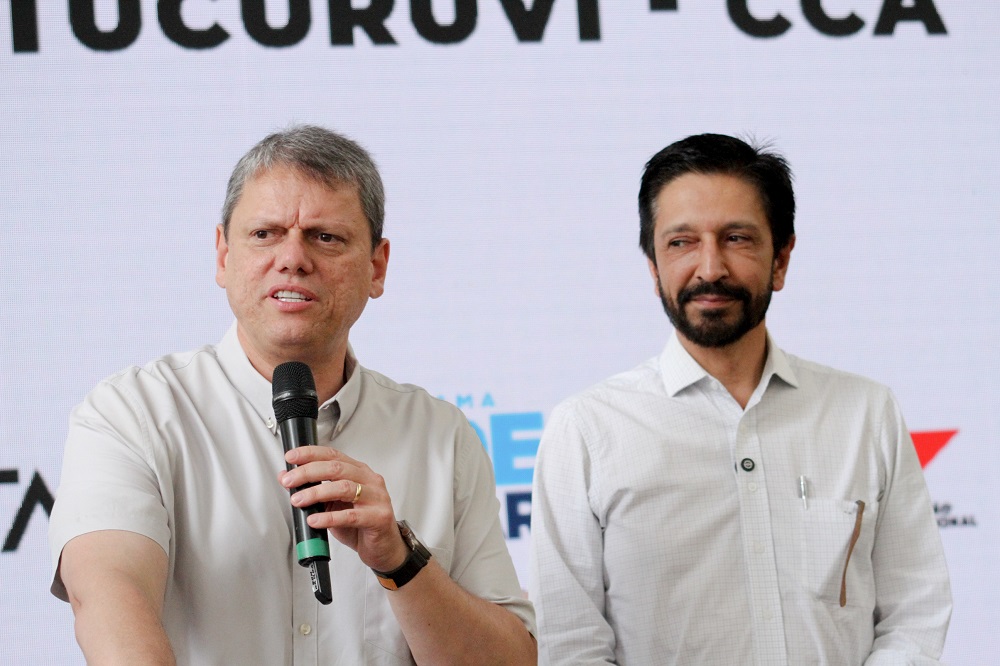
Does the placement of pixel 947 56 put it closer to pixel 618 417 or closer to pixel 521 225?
pixel 521 225

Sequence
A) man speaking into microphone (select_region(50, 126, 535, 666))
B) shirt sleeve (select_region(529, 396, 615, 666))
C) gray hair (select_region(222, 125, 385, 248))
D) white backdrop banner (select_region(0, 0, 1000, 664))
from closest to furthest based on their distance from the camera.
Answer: man speaking into microphone (select_region(50, 126, 535, 666)), gray hair (select_region(222, 125, 385, 248)), shirt sleeve (select_region(529, 396, 615, 666)), white backdrop banner (select_region(0, 0, 1000, 664))

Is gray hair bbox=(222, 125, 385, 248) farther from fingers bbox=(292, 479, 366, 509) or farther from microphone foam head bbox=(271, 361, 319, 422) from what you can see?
fingers bbox=(292, 479, 366, 509)

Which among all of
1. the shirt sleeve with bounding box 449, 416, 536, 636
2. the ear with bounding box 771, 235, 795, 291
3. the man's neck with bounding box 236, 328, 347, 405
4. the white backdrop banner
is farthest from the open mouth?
the white backdrop banner

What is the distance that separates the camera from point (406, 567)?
1595 millimetres

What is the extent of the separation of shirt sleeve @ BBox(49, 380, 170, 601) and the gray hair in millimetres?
390

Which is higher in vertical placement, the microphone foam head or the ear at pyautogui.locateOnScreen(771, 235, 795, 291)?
the ear at pyautogui.locateOnScreen(771, 235, 795, 291)

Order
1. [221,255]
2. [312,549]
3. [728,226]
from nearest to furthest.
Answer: [312,549] → [221,255] → [728,226]

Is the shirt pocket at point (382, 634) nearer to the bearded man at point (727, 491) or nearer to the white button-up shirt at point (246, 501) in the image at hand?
the white button-up shirt at point (246, 501)

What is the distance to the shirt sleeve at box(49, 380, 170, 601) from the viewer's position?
1554 mm

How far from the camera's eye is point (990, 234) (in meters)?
3.37

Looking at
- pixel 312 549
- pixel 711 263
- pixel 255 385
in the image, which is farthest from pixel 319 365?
pixel 711 263

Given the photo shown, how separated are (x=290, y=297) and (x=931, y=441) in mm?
2239

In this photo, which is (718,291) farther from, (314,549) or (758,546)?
(314,549)

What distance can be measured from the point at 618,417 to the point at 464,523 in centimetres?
61
